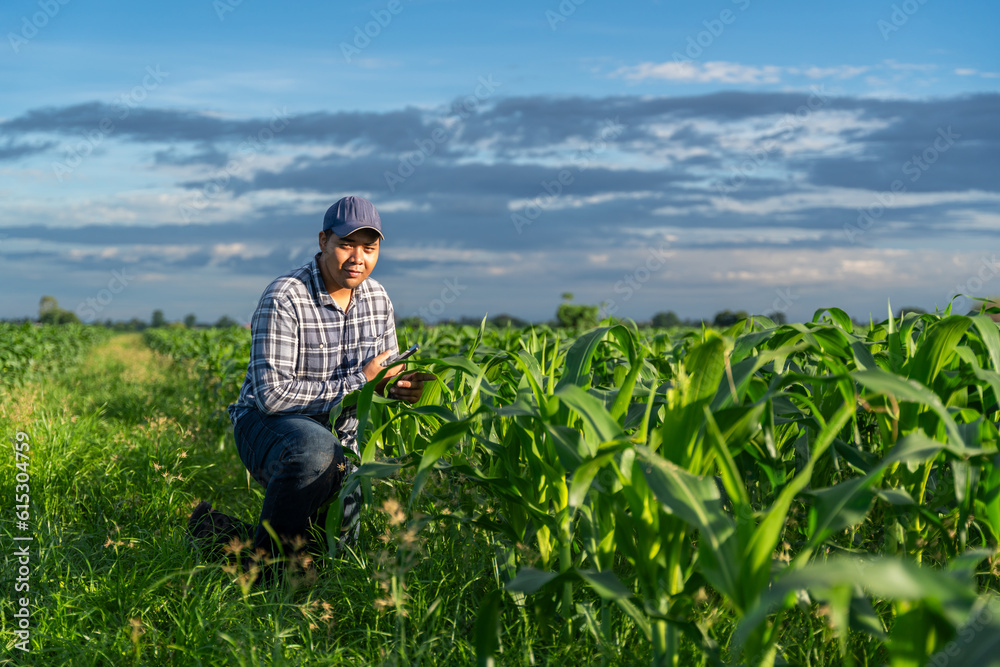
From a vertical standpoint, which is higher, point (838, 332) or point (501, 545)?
point (838, 332)

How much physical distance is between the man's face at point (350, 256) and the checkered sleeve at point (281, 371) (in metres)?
0.28

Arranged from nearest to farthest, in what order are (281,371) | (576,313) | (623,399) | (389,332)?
(623,399), (281,371), (389,332), (576,313)

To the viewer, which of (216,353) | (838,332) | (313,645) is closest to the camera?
(838,332)

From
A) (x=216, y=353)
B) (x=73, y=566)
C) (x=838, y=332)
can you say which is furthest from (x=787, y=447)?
(x=216, y=353)

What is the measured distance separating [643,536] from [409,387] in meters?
1.49

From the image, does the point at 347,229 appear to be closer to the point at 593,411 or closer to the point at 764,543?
the point at 593,411

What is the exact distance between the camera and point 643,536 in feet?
5.94

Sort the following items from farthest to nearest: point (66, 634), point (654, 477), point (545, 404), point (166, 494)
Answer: point (166, 494)
point (66, 634)
point (545, 404)
point (654, 477)

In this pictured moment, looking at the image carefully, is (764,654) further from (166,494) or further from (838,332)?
(166,494)

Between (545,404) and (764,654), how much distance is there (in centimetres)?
84

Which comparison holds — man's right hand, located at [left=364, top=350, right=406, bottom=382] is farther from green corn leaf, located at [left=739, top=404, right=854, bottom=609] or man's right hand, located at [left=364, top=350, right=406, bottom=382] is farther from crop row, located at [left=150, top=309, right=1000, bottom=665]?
green corn leaf, located at [left=739, top=404, right=854, bottom=609]

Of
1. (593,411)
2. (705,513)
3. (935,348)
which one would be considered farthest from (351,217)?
(935,348)

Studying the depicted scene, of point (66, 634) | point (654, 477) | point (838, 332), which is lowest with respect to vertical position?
point (66, 634)

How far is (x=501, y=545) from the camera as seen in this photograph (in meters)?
2.52
